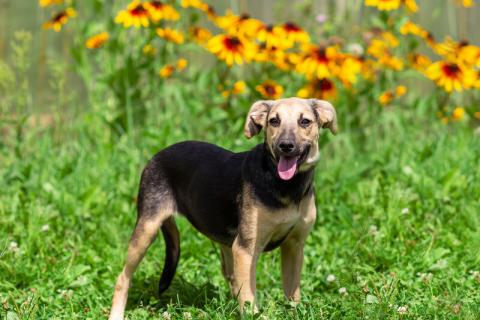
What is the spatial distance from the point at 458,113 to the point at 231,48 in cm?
217

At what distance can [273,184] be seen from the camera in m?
4.53

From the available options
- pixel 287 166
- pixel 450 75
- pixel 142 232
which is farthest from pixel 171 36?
pixel 287 166

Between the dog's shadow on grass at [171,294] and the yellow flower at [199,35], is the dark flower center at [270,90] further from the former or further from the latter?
the dog's shadow on grass at [171,294]

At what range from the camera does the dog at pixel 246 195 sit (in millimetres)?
4465

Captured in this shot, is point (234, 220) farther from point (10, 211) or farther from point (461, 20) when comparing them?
point (461, 20)

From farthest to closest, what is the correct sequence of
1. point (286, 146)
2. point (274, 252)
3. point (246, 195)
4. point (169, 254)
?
1. point (274, 252)
2. point (169, 254)
3. point (246, 195)
4. point (286, 146)

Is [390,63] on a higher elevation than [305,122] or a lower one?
lower

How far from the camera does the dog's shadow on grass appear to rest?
17.4 feet

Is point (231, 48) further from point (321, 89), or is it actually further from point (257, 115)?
point (257, 115)

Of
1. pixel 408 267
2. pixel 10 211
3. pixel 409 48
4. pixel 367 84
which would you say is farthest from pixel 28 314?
pixel 409 48

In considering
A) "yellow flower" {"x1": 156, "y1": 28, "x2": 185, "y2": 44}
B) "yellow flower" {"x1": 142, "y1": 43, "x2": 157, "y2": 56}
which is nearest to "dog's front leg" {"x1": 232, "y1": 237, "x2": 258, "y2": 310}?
"yellow flower" {"x1": 156, "y1": 28, "x2": 185, "y2": 44}

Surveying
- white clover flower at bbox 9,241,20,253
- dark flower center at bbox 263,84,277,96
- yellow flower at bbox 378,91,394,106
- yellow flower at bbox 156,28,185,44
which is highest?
yellow flower at bbox 156,28,185,44

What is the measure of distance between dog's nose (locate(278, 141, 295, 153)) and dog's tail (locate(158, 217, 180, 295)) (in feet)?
4.19

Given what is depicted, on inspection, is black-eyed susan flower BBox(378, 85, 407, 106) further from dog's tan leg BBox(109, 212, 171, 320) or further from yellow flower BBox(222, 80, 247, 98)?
dog's tan leg BBox(109, 212, 171, 320)
